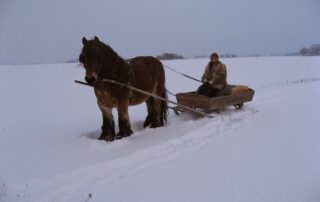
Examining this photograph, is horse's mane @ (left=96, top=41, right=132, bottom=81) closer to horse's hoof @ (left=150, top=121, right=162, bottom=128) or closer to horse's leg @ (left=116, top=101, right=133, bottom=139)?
horse's leg @ (left=116, top=101, right=133, bottom=139)

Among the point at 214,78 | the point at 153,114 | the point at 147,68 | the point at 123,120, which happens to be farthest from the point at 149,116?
the point at 214,78

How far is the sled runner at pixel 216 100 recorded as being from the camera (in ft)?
23.7

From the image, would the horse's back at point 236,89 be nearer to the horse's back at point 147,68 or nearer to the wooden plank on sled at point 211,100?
the wooden plank on sled at point 211,100

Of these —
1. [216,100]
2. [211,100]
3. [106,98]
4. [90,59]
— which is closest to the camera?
[90,59]

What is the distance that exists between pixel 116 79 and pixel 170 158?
188cm

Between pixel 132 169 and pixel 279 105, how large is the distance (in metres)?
4.97

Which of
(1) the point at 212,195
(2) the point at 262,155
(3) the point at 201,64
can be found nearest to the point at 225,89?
(2) the point at 262,155

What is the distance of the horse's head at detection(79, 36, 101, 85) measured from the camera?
17.5ft

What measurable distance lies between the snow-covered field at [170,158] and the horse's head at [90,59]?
1125 mm

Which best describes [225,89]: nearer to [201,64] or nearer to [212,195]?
[212,195]

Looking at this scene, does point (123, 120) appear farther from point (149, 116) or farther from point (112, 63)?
point (149, 116)

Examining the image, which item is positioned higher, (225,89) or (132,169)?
(225,89)

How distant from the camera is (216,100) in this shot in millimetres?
7270

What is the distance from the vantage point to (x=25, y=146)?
5.57 metres
